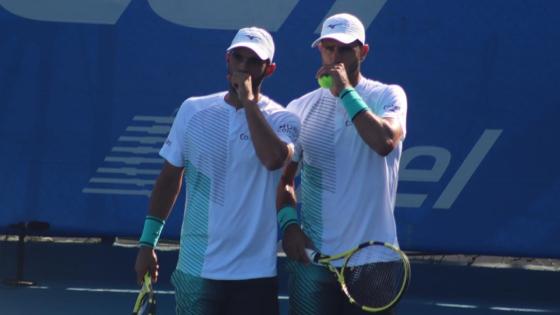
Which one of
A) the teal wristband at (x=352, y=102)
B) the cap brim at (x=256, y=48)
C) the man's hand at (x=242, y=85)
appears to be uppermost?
the cap brim at (x=256, y=48)

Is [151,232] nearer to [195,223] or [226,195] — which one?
[195,223]

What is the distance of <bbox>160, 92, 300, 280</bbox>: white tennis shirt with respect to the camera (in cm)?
363

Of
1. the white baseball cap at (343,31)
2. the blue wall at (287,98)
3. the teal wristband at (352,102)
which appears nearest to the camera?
the teal wristband at (352,102)

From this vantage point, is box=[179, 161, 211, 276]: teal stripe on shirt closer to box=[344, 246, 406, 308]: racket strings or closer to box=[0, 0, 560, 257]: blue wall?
box=[344, 246, 406, 308]: racket strings

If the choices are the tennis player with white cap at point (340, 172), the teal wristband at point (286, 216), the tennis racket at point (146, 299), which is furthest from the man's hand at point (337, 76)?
the tennis racket at point (146, 299)

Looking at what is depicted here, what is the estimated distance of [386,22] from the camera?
22.4ft

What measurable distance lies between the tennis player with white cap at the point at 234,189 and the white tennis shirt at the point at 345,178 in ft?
0.40


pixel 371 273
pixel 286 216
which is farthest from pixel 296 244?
pixel 371 273

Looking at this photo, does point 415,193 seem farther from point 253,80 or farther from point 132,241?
point 253,80

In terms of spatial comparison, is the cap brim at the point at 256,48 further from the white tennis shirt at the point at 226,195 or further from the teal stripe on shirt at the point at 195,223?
the teal stripe on shirt at the point at 195,223

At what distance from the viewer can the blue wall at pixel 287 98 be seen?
6.81 metres

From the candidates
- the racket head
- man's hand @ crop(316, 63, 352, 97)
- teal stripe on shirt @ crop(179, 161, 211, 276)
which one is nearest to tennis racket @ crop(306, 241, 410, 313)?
the racket head

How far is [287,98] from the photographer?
6.93m

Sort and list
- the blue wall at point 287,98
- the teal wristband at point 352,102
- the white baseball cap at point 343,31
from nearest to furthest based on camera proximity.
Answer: the teal wristband at point 352,102, the white baseball cap at point 343,31, the blue wall at point 287,98
